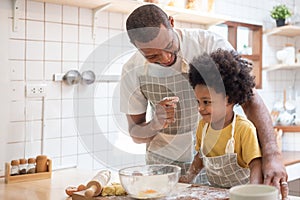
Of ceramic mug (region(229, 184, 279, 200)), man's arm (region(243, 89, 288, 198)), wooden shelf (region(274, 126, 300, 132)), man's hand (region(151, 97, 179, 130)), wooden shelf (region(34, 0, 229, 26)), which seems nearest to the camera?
ceramic mug (region(229, 184, 279, 200))

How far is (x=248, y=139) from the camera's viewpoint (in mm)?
1334

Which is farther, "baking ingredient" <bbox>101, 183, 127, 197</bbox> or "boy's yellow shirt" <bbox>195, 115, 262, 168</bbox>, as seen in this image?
"boy's yellow shirt" <bbox>195, 115, 262, 168</bbox>

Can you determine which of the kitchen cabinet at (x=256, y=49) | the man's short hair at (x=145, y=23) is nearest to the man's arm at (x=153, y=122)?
the man's short hair at (x=145, y=23)

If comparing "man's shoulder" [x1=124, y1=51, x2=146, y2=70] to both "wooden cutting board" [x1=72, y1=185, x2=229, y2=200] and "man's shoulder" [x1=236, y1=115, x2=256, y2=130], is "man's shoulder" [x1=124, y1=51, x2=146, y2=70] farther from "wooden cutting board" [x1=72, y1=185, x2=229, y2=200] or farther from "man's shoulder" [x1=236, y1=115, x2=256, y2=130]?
"wooden cutting board" [x1=72, y1=185, x2=229, y2=200]

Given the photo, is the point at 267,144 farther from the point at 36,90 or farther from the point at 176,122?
the point at 36,90

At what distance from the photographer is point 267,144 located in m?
1.31

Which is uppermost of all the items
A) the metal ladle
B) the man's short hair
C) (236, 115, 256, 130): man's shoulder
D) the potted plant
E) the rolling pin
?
the potted plant

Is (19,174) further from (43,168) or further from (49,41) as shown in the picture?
(49,41)

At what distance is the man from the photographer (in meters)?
1.25

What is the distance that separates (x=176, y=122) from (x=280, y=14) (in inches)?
79.5

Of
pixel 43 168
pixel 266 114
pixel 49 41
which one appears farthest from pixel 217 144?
pixel 49 41

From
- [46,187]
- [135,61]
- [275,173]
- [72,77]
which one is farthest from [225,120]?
[72,77]

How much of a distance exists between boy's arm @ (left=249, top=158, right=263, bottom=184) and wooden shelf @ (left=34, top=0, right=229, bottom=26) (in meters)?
0.98

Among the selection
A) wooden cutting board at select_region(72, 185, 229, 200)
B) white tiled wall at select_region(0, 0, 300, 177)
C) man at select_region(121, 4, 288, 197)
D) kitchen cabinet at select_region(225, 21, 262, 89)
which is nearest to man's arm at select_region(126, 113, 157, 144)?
man at select_region(121, 4, 288, 197)
